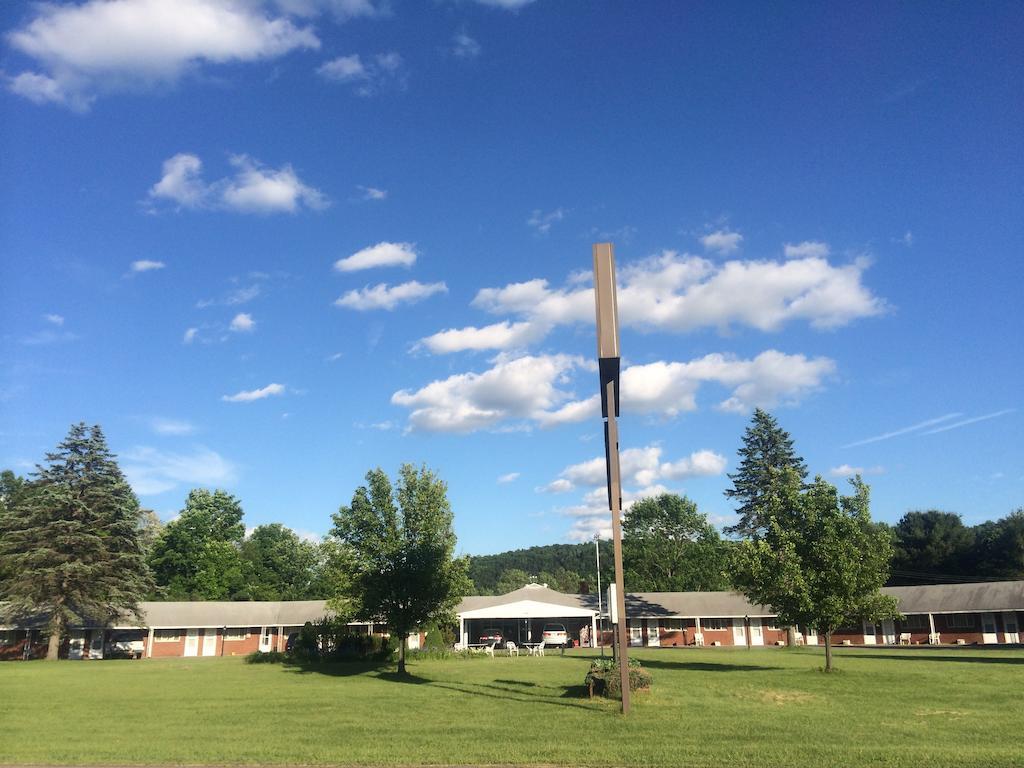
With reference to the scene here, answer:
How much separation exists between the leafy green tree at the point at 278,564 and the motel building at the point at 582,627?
2224 cm

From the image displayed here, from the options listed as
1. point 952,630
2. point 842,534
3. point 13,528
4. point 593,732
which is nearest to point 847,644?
point 952,630

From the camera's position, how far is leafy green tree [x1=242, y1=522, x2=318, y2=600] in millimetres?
87625

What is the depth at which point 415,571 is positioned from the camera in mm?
32000

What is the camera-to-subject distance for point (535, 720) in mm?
17453

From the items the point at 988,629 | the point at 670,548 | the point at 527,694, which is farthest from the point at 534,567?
the point at 527,694

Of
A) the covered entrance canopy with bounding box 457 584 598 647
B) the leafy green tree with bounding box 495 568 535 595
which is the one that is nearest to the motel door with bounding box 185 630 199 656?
the covered entrance canopy with bounding box 457 584 598 647

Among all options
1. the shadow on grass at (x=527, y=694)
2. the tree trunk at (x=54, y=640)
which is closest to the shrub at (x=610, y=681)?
the shadow on grass at (x=527, y=694)

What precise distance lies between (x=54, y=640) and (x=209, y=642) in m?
11.6

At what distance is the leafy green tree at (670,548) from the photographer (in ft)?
286

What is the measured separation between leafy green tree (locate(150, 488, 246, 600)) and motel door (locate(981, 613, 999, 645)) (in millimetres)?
69074

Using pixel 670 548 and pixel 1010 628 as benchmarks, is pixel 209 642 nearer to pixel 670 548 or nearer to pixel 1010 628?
pixel 670 548

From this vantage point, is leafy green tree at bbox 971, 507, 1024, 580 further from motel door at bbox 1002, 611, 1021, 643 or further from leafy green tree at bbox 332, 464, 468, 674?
leafy green tree at bbox 332, 464, 468, 674

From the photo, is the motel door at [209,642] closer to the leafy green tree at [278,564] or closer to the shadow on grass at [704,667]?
the leafy green tree at [278,564]

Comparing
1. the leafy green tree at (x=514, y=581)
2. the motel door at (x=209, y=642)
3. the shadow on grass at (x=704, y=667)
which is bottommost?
the motel door at (x=209, y=642)
